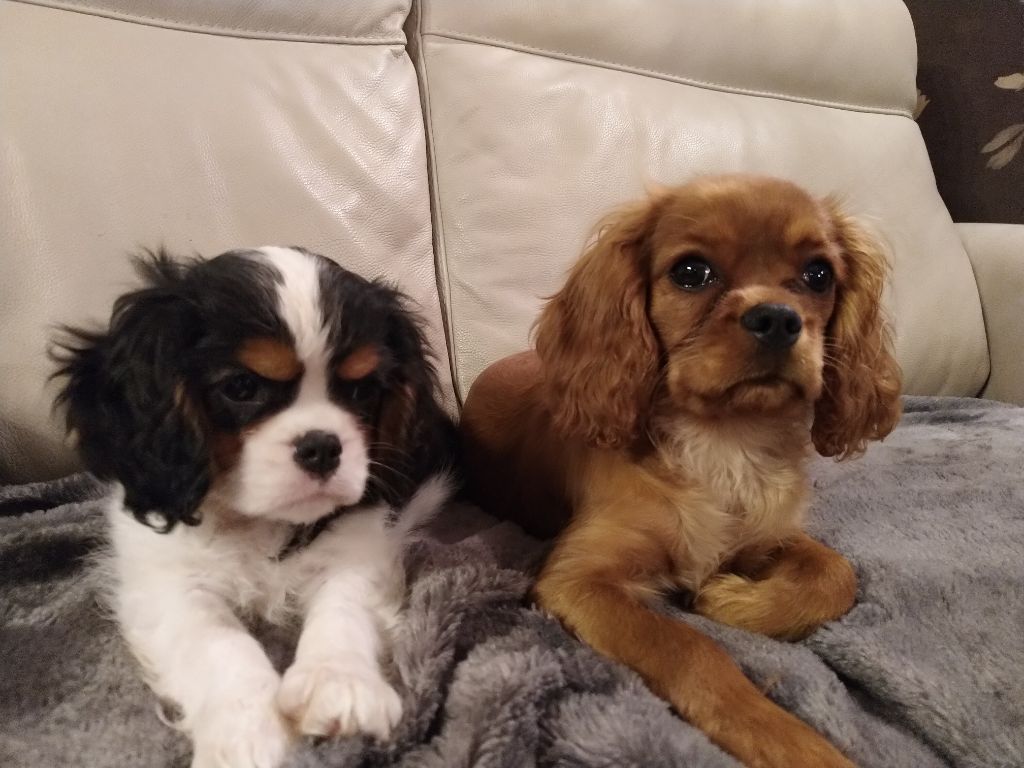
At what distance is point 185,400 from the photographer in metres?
0.97

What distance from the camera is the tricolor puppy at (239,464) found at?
0.92m

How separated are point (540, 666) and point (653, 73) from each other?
1.59 m

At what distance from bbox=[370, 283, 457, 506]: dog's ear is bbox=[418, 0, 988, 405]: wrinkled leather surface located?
0.51 metres

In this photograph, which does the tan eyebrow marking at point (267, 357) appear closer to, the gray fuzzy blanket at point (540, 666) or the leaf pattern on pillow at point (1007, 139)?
the gray fuzzy blanket at point (540, 666)

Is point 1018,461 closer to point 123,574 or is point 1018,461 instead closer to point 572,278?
point 572,278

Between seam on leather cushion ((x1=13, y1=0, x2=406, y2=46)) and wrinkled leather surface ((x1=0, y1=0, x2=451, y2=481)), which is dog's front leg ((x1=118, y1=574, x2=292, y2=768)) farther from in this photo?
seam on leather cushion ((x1=13, y1=0, x2=406, y2=46))

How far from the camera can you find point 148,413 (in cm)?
96

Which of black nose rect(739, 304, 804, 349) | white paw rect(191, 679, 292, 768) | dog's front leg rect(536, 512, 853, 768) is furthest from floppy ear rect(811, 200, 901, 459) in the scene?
white paw rect(191, 679, 292, 768)

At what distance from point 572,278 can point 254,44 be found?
2.76 feet

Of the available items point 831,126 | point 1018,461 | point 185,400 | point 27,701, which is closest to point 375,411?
point 185,400

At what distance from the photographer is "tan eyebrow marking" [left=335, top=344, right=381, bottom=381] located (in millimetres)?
1029

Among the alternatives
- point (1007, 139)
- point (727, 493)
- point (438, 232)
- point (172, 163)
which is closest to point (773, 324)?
point (727, 493)

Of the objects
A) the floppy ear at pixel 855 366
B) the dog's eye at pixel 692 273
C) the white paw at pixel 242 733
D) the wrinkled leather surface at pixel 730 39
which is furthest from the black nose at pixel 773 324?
the wrinkled leather surface at pixel 730 39

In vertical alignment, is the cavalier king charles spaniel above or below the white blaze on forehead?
below
